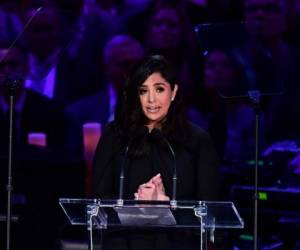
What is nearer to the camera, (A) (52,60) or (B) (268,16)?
(A) (52,60)

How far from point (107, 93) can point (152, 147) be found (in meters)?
2.86

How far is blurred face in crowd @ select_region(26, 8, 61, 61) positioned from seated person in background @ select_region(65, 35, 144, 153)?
0.49m

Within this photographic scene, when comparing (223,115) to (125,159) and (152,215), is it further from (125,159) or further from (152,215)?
(152,215)

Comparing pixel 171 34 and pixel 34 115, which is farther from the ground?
pixel 171 34

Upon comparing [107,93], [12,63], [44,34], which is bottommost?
[107,93]

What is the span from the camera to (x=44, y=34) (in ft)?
20.4

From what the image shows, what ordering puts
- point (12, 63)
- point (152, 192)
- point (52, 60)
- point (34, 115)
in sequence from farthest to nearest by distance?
point (34, 115) < point (52, 60) < point (12, 63) < point (152, 192)

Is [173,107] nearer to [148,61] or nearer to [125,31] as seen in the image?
[148,61]

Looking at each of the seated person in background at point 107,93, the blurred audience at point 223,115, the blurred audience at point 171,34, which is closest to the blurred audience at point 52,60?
the seated person in background at point 107,93

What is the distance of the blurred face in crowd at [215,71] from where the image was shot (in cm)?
604

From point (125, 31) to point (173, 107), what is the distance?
2.78m

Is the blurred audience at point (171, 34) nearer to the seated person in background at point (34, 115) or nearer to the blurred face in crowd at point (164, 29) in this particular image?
the blurred face in crowd at point (164, 29)

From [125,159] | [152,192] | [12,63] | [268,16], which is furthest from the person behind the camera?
[268,16]

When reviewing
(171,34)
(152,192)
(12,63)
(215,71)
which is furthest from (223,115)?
(152,192)
